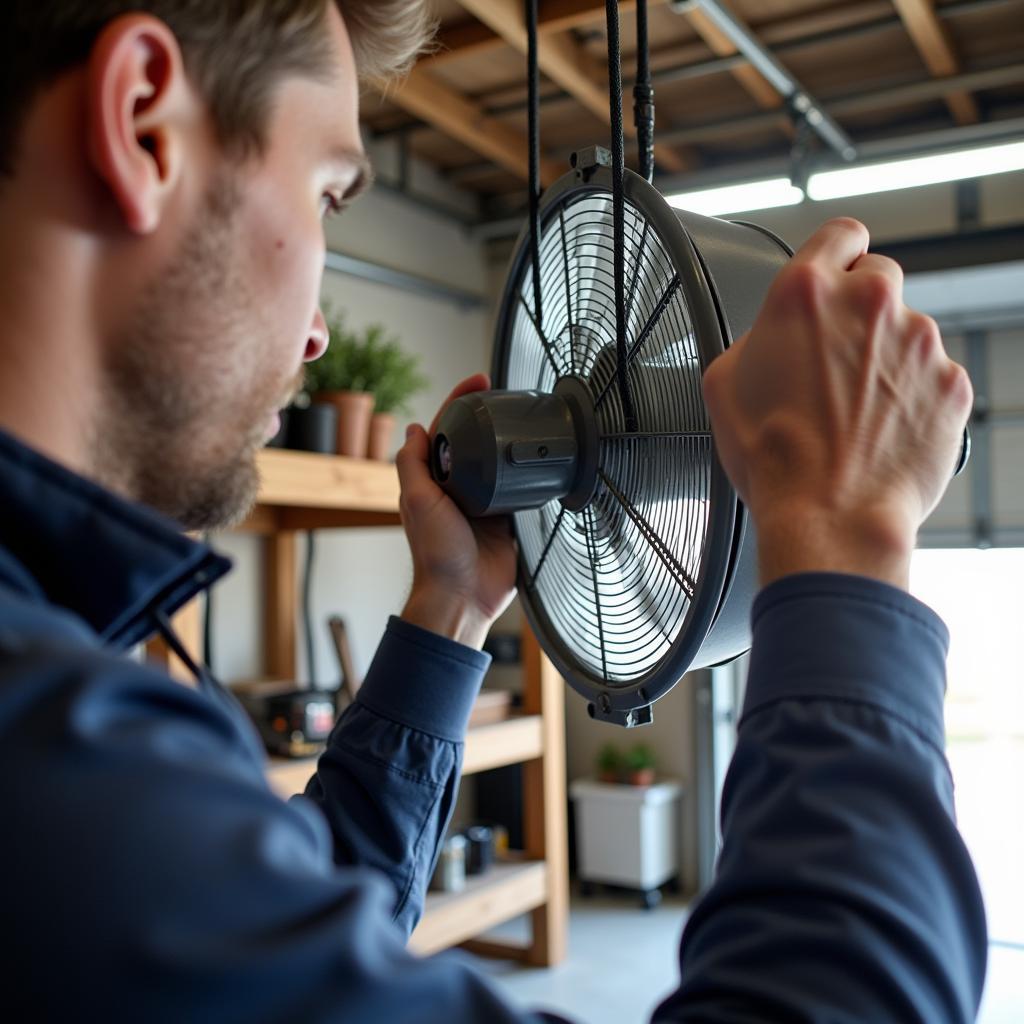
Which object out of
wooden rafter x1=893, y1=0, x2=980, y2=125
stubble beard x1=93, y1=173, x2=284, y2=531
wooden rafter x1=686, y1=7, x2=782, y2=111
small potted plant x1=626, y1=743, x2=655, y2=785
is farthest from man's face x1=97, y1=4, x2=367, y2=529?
small potted plant x1=626, y1=743, x2=655, y2=785

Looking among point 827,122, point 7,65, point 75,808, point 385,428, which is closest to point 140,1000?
point 75,808

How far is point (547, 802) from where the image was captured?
3.42m

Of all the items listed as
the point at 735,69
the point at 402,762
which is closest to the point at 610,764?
the point at 735,69

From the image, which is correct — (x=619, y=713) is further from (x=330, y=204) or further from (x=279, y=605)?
(x=279, y=605)

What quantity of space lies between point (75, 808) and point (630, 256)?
56 centimetres

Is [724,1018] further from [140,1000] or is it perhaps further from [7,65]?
[7,65]

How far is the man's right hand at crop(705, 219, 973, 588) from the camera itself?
0.54 meters

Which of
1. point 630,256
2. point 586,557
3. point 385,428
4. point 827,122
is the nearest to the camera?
point 630,256

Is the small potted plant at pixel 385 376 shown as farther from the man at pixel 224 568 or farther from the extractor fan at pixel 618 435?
the man at pixel 224 568

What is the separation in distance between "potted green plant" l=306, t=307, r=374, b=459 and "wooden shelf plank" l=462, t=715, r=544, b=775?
0.85m

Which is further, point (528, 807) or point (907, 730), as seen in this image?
point (528, 807)

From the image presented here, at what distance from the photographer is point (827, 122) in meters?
3.37

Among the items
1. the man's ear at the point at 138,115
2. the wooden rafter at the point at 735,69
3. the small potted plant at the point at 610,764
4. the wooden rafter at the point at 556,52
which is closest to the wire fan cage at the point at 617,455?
the man's ear at the point at 138,115

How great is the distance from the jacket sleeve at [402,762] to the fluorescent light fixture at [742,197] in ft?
9.03
